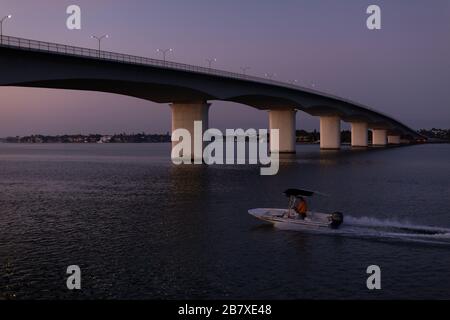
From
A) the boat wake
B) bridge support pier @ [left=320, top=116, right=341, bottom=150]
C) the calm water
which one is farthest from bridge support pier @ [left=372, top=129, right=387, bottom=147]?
the boat wake

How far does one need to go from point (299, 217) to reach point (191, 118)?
47642mm

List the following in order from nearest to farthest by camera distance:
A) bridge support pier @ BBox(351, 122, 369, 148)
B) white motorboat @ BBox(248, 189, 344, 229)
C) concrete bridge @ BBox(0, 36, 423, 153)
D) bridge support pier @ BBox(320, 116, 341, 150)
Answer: white motorboat @ BBox(248, 189, 344, 229) < concrete bridge @ BBox(0, 36, 423, 153) < bridge support pier @ BBox(320, 116, 341, 150) < bridge support pier @ BBox(351, 122, 369, 148)

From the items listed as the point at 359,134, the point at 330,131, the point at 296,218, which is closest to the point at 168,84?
the point at 296,218

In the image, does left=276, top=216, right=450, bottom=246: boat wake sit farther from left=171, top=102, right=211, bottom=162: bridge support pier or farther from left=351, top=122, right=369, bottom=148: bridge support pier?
left=351, top=122, right=369, bottom=148: bridge support pier

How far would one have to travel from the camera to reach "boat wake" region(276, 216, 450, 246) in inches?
853

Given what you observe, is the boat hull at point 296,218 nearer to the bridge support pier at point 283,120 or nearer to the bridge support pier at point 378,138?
the bridge support pier at point 283,120

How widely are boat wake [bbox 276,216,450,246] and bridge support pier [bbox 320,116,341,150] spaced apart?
328 feet

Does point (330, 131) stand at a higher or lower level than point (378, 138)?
lower

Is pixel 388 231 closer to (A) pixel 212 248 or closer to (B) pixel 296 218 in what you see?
(B) pixel 296 218

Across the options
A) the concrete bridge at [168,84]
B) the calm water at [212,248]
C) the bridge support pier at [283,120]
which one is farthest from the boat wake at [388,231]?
the bridge support pier at [283,120]

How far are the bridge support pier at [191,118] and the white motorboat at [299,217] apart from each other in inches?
1766

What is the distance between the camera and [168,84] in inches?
2304

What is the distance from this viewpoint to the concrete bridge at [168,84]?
41.5 meters

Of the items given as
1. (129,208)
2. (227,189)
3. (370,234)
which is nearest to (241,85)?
(227,189)
